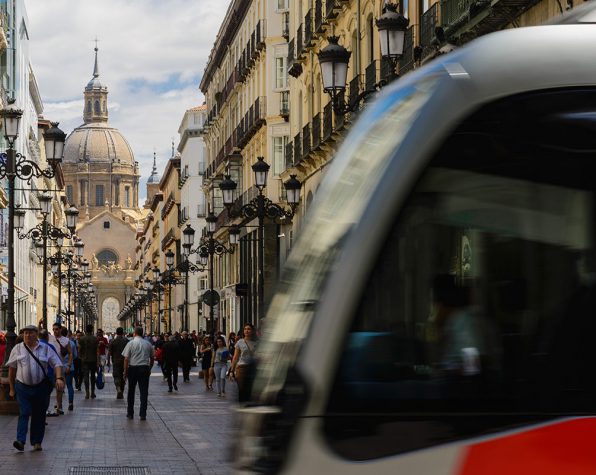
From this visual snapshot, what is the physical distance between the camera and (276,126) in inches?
2248

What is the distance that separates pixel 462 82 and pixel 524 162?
0.45 meters

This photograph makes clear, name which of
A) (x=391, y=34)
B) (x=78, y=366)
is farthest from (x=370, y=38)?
(x=391, y=34)

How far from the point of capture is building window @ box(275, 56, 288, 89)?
57094 mm

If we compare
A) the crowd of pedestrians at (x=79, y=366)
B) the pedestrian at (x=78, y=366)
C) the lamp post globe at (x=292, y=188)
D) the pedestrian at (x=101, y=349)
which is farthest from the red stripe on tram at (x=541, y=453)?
the pedestrian at (x=101, y=349)

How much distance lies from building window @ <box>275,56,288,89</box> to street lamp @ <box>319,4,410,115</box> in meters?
36.6

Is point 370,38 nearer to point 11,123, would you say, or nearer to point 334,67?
point 11,123

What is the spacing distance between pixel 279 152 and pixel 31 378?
39.2m

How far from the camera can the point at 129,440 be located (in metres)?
20.2

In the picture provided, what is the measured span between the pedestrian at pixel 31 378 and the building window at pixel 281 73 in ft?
130

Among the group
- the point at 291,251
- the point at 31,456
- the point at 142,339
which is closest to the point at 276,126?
the point at 142,339

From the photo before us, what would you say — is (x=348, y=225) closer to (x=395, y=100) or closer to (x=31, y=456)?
(x=395, y=100)

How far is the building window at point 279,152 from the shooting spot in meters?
56.5

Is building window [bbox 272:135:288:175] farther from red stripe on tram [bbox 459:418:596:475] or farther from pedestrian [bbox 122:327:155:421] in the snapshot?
red stripe on tram [bbox 459:418:596:475]

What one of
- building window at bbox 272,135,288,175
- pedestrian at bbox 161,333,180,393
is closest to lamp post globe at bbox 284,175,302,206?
pedestrian at bbox 161,333,180,393
